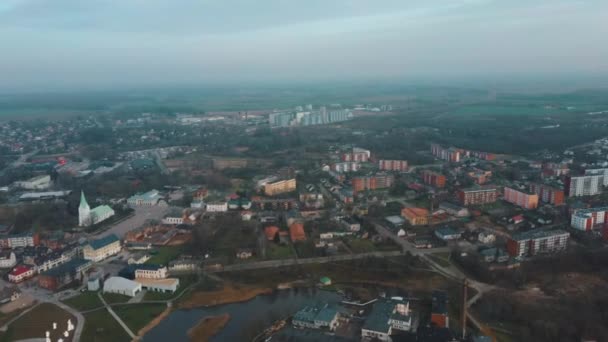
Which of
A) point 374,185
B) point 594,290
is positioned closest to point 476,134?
point 374,185

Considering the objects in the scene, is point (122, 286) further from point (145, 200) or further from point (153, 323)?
point (145, 200)

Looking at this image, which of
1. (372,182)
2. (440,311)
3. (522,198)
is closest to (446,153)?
(372,182)

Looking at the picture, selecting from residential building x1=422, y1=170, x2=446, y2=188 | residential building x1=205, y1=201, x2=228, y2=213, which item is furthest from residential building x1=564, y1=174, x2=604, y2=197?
residential building x1=205, y1=201, x2=228, y2=213

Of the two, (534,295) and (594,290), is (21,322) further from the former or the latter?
(594,290)

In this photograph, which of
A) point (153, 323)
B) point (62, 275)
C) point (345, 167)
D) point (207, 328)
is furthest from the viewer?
point (345, 167)

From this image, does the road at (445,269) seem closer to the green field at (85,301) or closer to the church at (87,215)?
the green field at (85,301)

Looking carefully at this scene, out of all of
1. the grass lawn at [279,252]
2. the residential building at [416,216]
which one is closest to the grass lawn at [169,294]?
the grass lawn at [279,252]

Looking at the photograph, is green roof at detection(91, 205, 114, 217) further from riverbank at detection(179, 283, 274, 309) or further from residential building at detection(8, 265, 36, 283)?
riverbank at detection(179, 283, 274, 309)
